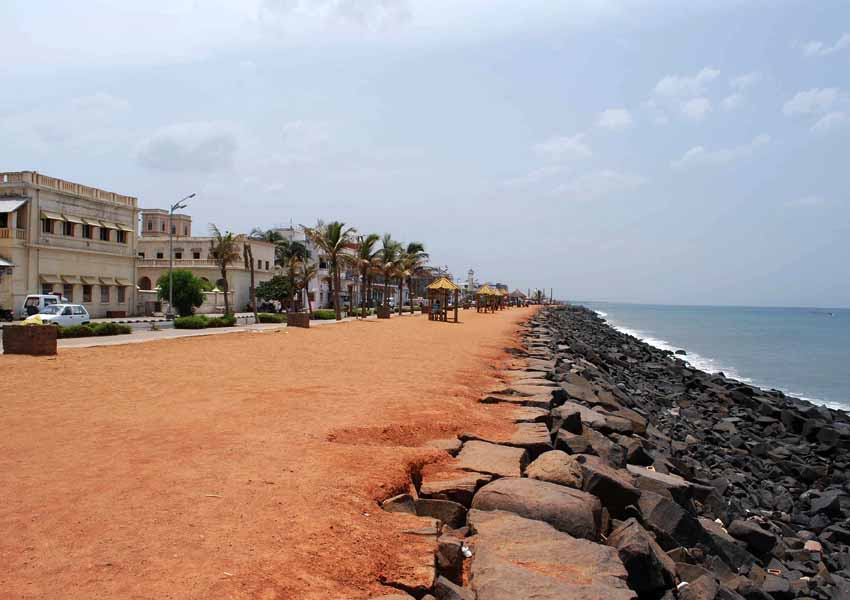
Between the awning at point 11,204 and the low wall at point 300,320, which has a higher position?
the awning at point 11,204

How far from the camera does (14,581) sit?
3.36 m

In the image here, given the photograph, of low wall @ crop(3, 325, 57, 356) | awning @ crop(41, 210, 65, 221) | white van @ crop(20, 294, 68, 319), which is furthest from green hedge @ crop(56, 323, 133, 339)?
awning @ crop(41, 210, 65, 221)

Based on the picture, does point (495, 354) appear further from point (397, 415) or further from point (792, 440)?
point (397, 415)

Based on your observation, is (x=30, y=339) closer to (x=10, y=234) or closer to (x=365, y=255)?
(x=10, y=234)

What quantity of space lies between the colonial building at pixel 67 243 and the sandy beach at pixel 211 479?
95.2 feet

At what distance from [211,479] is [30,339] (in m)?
12.3

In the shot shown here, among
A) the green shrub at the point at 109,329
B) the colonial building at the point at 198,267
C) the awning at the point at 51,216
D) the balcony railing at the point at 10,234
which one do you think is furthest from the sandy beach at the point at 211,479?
the colonial building at the point at 198,267

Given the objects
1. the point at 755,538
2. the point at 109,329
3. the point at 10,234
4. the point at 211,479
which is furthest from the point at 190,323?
the point at 755,538

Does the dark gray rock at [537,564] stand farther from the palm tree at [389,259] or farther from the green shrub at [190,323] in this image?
the palm tree at [389,259]

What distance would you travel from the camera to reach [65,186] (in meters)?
39.2

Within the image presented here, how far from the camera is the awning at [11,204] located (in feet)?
114

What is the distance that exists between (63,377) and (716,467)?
473 inches

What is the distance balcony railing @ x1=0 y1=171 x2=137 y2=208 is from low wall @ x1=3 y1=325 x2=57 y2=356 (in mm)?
25821

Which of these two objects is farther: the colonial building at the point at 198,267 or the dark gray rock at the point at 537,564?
the colonial building at the point at 198,267
